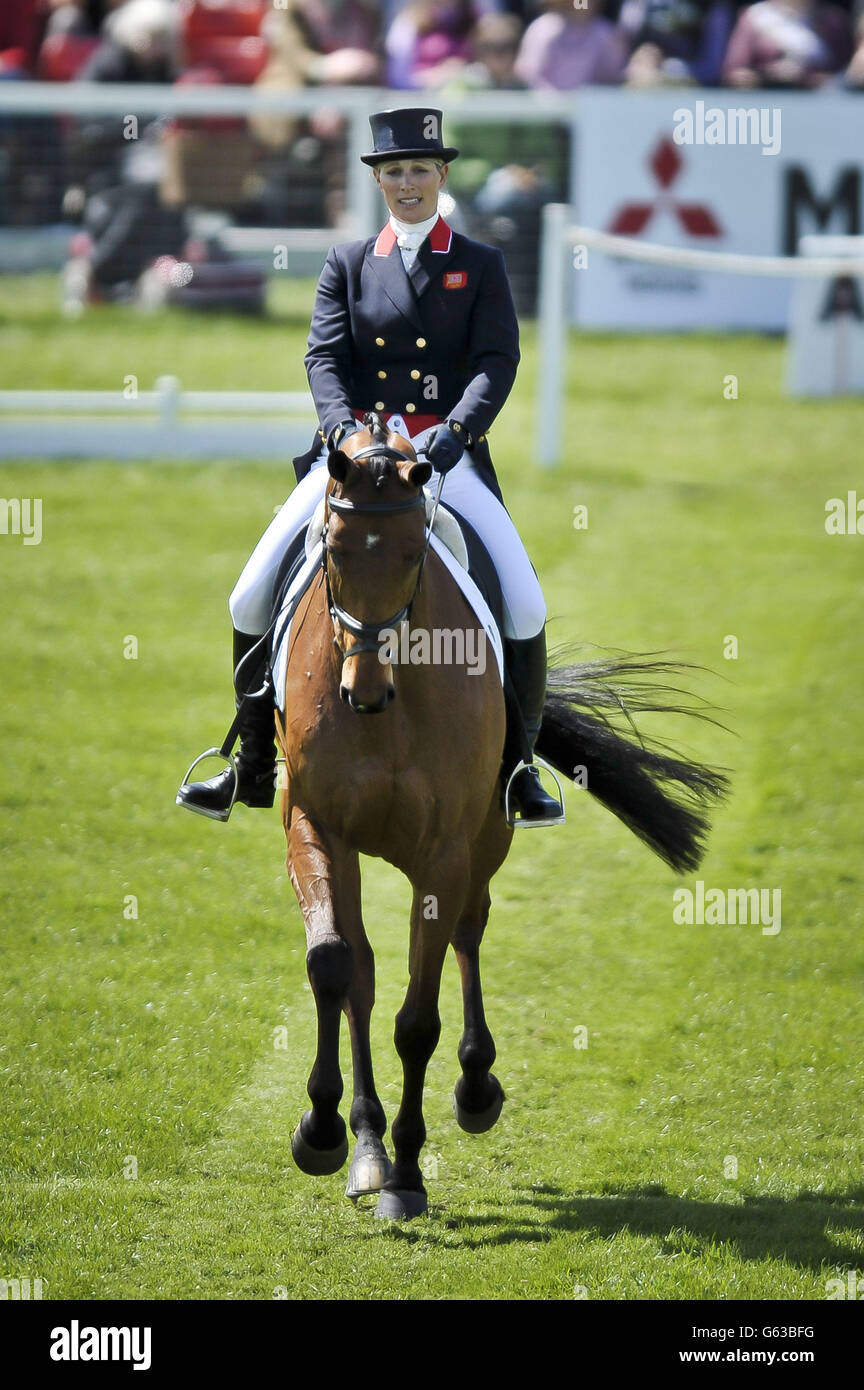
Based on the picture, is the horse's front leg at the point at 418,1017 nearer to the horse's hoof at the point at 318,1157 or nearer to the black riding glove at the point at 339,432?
the horse's hoof at the point at 318,1157

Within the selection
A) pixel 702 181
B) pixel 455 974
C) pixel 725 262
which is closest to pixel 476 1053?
pixel 455 974

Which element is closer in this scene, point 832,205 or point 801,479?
point 801,479

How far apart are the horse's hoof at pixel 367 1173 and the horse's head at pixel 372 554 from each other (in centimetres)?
150

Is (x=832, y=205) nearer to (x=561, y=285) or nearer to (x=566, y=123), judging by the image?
(x=566, y=123)

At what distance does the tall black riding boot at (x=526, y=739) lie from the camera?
20.0 ft

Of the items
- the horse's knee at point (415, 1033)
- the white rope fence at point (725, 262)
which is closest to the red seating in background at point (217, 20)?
the white rope fence at point (725, 262)

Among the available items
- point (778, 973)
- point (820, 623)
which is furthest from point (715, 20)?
point (778, 973)

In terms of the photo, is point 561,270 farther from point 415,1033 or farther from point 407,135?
point 415,1033

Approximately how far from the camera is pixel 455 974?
795 cm

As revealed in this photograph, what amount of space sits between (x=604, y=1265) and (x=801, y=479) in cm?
1143

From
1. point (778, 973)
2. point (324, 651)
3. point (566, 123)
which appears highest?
point (566, 123)

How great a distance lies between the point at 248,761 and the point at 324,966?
52.3 inches

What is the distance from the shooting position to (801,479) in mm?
15773
